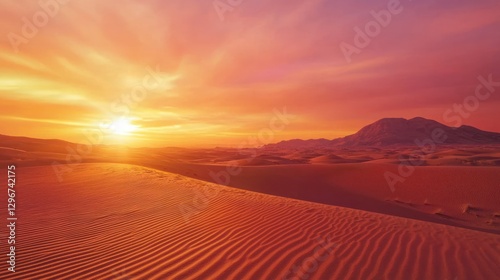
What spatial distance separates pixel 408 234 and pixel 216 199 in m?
6.30

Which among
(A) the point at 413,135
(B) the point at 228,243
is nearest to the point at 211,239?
(B) the point at 228,243

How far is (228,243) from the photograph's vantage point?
548cm

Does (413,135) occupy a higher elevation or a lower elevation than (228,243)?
higher

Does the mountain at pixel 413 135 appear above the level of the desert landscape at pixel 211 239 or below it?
above

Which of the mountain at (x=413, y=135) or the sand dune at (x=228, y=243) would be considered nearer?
the sand dune at (x=228, y=243)

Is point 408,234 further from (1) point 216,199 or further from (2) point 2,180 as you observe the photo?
(2) point 2,180

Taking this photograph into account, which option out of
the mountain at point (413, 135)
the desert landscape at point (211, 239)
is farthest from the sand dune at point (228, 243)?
the mountain at point (413, 135)

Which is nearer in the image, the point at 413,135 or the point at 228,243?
the point at 228,243

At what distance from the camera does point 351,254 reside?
5.00m

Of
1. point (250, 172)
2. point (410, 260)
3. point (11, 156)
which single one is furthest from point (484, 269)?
point (11, 156)

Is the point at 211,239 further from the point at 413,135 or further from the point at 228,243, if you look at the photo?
the point at 413,135

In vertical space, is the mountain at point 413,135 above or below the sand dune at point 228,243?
above

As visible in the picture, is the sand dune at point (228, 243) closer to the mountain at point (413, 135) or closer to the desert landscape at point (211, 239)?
the desert landscape at point (211, 239)

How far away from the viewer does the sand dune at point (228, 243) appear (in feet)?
14.1
